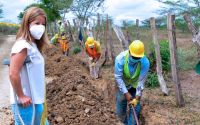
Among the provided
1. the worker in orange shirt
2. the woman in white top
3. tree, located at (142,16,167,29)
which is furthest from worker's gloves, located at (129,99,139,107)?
the worker in orange shirt

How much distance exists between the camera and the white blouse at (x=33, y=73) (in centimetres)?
340

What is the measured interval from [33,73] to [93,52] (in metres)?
7.41

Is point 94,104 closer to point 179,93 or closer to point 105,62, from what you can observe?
point 179,93

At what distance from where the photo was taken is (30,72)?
343 cm

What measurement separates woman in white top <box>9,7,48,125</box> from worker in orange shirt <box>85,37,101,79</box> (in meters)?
6.96

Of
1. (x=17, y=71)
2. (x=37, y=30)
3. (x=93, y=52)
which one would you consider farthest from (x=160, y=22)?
(x=17, y=71)

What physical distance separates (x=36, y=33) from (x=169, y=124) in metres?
3.50

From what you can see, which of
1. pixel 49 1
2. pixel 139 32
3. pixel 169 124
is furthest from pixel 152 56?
pixel 49 1

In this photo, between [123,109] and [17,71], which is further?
[123,109]

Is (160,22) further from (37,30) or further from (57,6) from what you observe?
(57,6)

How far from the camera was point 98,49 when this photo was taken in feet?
35.5

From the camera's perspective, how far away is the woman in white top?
3.37m

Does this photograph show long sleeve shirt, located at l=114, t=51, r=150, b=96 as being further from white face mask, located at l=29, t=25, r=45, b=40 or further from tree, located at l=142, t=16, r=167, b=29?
tree, located at l=142, t=16, r=167, b=29

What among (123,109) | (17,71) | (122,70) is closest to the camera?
(17,71)
